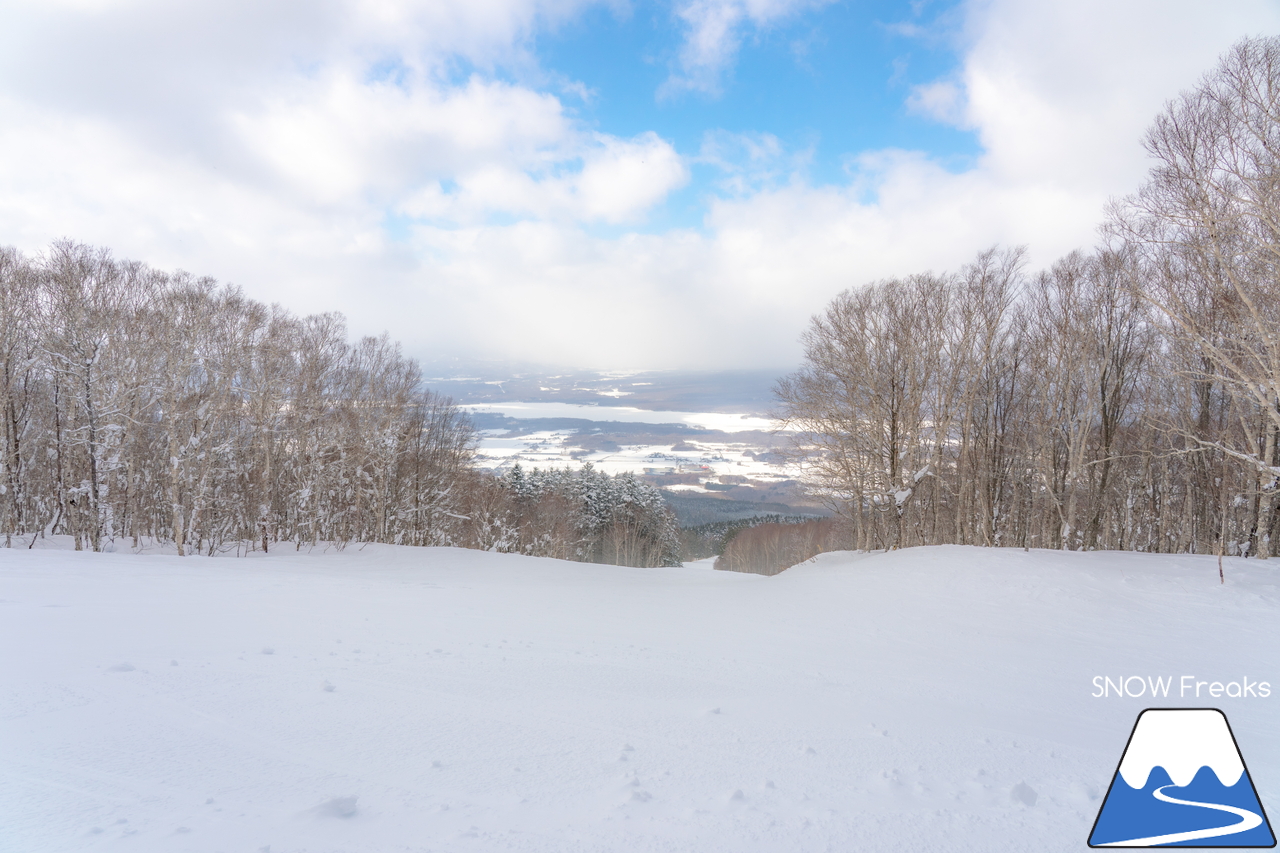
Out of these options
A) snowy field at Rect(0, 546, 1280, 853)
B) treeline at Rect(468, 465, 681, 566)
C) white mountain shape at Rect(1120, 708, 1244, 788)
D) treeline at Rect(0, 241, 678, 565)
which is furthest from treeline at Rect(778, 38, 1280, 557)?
treeline at Rect(468, 465, 681, 566)

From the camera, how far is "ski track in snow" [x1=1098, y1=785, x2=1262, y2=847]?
7.13ft

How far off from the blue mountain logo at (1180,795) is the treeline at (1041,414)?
1158 centimetres

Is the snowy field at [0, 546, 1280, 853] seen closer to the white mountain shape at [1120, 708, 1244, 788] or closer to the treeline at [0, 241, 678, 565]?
the white mountain shape at [1120, 708, 1244, 788]

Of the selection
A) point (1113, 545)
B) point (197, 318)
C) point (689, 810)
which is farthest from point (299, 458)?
point (1113, 545)

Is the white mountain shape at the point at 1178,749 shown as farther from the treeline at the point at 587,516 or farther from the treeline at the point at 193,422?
the treeline at the point at 587,516

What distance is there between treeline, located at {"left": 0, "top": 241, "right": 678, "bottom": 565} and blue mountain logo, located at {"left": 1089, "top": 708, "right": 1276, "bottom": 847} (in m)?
17.7

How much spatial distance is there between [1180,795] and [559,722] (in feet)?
9.69

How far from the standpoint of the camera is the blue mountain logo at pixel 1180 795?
2.20 meters

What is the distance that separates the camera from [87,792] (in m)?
2.35

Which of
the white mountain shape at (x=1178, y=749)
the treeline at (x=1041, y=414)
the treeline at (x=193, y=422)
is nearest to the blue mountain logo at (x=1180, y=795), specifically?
the white mountain shape at (x=1178, y=749)

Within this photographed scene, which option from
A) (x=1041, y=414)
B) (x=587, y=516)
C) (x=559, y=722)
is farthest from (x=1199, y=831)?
(x=587, y=516)

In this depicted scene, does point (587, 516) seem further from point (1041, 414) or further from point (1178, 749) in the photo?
point (1178, 749)

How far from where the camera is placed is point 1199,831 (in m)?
2.19

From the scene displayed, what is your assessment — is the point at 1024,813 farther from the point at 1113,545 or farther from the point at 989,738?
the point at 1113,545
